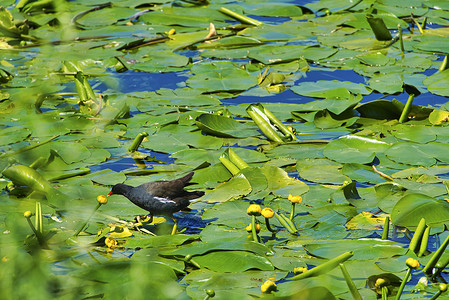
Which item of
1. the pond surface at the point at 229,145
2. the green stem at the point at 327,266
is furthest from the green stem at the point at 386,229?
the green stem at the point at 327,266

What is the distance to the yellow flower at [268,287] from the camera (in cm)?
151

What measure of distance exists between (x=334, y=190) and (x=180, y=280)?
76cm

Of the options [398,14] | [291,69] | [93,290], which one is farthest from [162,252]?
[398,14]

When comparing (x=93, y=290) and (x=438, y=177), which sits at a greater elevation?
(x=93, y=290)

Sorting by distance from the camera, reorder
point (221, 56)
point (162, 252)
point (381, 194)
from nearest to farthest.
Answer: point (162, 252) → point (381, 194) → point (221, 56)

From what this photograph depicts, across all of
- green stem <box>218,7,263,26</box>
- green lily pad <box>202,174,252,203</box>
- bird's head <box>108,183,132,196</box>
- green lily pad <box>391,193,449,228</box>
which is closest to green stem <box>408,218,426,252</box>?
green lily pad <box>391,193,449,228</box>

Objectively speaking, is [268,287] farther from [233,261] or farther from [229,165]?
[229,165]

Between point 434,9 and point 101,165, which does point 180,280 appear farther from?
point 434,9

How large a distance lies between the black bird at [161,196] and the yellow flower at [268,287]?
640mm

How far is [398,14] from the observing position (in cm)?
417

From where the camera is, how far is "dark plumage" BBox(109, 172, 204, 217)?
2123mm

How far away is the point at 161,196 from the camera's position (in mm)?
2133

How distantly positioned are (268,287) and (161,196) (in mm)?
726

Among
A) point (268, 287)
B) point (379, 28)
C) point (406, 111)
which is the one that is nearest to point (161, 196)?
point (268, 287)
